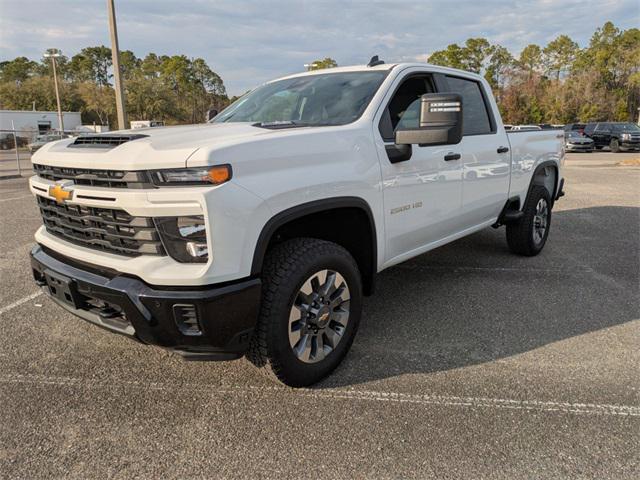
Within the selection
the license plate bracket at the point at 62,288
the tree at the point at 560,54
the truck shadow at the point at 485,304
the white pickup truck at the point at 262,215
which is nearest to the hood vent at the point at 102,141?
the white pickup truck at the point at 262,215

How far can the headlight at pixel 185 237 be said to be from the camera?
2295 mm

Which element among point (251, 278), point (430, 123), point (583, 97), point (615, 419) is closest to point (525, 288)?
point (615, 419)

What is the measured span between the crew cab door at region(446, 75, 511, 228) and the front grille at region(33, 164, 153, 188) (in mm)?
2620

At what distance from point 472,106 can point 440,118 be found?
1.83 m

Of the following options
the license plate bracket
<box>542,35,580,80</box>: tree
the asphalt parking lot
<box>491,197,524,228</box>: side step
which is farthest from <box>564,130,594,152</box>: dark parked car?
<box>542,35,580,80</box>: tree

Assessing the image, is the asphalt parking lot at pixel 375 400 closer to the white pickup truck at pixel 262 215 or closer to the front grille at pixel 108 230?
the white pickup truck at pixel 262 215

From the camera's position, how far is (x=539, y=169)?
543 cm

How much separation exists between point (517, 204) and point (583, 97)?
50.3m

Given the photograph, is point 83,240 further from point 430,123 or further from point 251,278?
point 430,123

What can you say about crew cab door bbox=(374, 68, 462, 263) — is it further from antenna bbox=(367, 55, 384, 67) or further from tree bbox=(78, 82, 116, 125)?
tree bbox=(78, 82, 116, 125)

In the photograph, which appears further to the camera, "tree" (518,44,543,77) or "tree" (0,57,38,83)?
"tree" (0,57,38,83)

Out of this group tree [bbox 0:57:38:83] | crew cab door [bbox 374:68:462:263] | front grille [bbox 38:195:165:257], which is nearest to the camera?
front grille [bbox 38:195:165:257]

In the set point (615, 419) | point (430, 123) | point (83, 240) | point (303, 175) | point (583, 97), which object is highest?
point (583, 97)

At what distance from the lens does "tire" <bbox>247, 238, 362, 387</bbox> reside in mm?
2594
